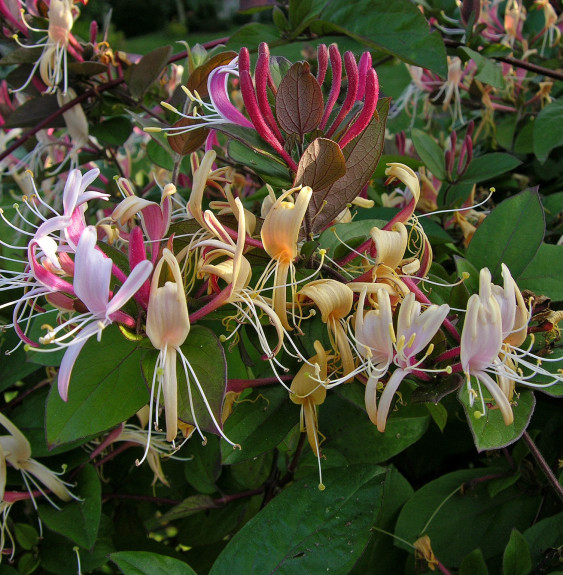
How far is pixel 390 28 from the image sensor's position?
0.86 metres

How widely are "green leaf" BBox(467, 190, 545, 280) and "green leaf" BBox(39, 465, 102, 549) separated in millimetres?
523

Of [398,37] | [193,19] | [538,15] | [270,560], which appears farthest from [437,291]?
[193,19]

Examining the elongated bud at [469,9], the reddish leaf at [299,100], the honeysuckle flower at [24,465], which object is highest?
the reddish leaf at [299,100]

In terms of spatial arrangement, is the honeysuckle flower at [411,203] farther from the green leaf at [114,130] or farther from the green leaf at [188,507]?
the green leaf at [114,130]

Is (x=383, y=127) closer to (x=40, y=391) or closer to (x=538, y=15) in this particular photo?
(x=40, y=391)

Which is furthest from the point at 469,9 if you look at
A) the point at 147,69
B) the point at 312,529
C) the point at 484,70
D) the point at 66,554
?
the point at 66,554

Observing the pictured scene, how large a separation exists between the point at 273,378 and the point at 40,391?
386 millimetres

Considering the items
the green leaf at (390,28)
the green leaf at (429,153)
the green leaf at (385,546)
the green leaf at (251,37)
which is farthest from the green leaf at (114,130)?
the green leaf at (385,546)

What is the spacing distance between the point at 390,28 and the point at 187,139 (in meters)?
0.38

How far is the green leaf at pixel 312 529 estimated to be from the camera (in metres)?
0.55

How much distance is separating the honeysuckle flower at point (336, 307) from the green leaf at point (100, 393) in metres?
0.17

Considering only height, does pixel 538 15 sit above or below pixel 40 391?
above

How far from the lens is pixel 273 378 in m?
0.61

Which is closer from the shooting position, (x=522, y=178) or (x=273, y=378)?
(x=273, y=378)
